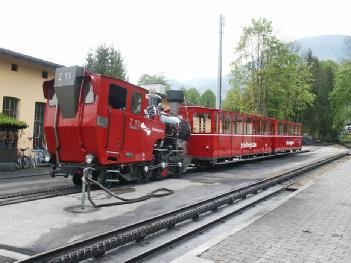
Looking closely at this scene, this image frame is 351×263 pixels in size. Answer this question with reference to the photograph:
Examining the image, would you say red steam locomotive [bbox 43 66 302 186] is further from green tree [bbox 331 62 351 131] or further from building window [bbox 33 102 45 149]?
green tree [bbox 331 62 351 131]

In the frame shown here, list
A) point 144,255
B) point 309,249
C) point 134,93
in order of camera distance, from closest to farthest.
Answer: point 144,255
point 309,249
point 134,93

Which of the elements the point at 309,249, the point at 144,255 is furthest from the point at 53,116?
the point at 309,249

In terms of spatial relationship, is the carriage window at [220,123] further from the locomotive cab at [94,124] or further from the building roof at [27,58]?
the building roof at [27,58]

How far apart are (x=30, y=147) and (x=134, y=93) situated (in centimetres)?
1055

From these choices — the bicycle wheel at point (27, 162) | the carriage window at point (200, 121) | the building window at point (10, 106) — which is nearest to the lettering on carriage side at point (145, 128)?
the carriage window at point (200, 121)

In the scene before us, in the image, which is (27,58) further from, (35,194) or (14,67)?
(35,194)

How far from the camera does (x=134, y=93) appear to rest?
12.1 metres

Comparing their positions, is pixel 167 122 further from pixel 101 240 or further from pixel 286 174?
pixel 101 240

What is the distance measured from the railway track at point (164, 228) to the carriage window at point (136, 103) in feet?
11.8

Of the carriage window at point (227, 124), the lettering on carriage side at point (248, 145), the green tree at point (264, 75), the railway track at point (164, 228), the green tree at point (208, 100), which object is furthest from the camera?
the green tree at point (208, 100)

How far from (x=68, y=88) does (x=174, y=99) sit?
21.7ft

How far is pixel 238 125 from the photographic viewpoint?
20312 mm

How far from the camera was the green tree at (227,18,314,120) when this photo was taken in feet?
137

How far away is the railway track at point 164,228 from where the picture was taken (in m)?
5.59
